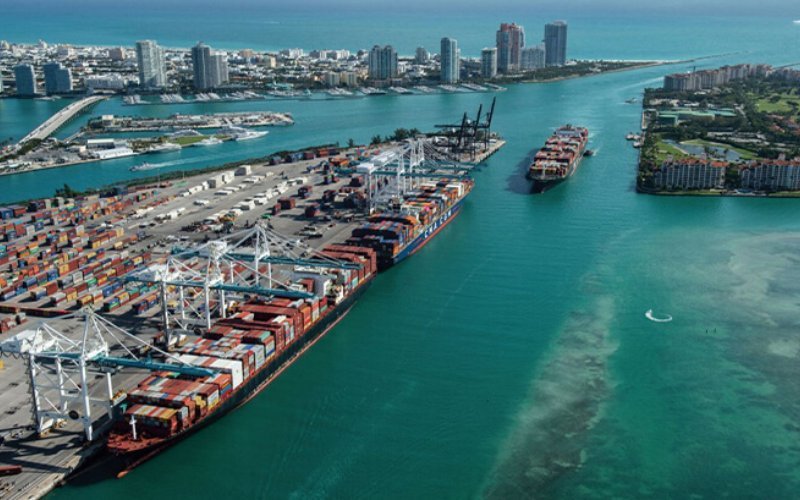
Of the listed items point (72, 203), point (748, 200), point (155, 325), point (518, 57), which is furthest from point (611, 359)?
point (518, 57)

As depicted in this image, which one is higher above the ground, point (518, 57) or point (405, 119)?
point (518, 57)

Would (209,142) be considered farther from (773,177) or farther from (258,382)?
(258,382)

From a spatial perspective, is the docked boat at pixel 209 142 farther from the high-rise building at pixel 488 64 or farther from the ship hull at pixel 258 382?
the high-rise building at pixel 488 64

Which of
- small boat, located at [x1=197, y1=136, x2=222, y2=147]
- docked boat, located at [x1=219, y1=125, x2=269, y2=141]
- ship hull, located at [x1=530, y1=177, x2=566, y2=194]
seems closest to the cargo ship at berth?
ship hull, located at [x1=530, y1=177, x2=566, y2=194]

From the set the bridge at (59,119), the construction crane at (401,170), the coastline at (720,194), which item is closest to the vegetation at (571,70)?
the bridge at (59,119)

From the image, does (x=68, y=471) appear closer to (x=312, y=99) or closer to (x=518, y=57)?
(x=312, y=99)

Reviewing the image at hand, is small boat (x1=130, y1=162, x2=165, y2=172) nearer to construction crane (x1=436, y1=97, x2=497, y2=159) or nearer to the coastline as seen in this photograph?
construction crane (x1=436, y1=97, x2=497, y2=159)

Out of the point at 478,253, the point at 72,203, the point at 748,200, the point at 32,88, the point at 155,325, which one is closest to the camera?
the point at 155,325
